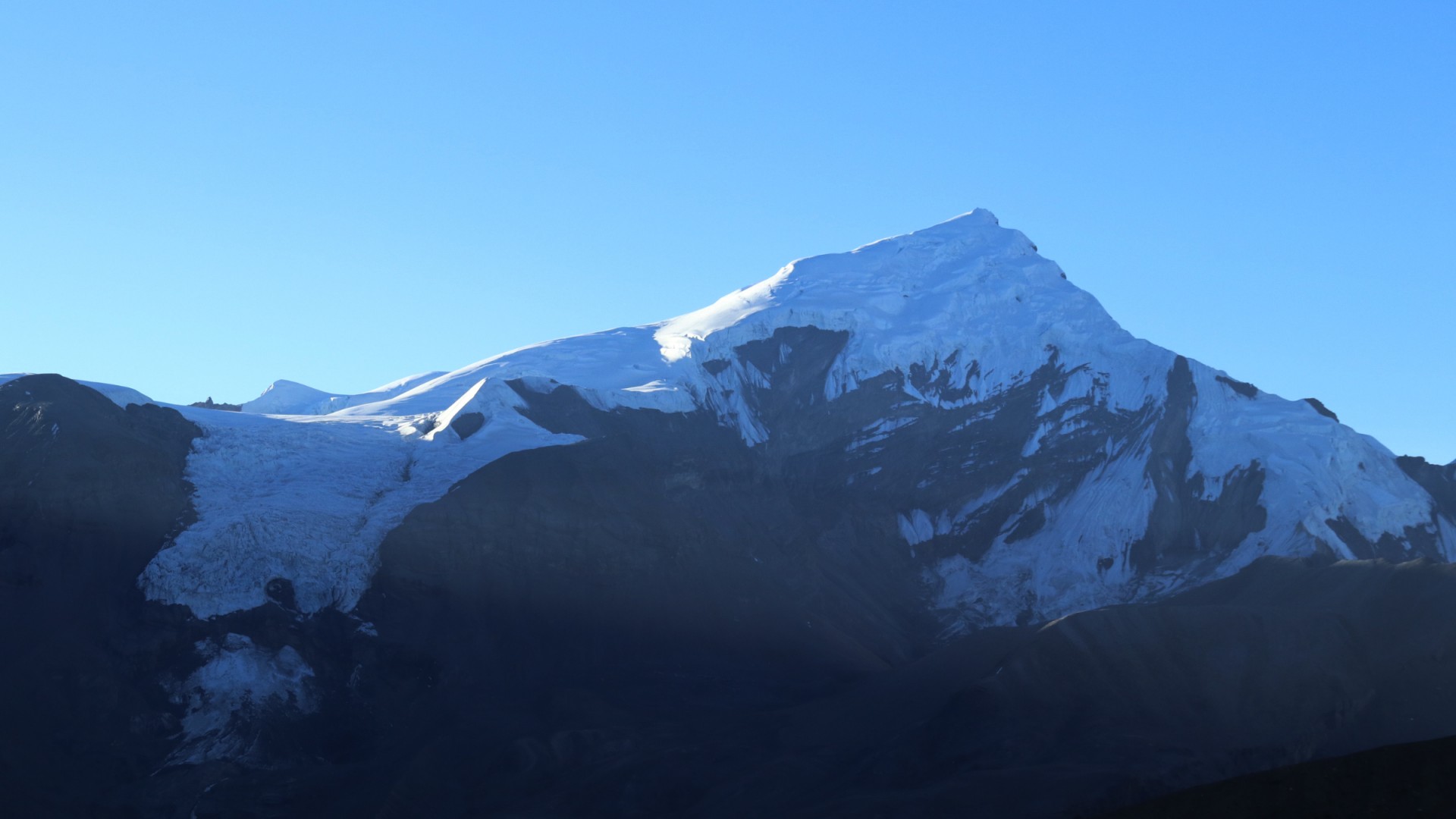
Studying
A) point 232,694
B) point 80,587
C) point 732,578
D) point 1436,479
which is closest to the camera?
point 232,694

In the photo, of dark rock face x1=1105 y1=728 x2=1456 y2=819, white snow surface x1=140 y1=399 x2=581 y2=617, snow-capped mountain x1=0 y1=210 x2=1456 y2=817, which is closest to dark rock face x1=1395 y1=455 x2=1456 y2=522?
snow-capped mountain x1=0 y1=210 x2=1456 y2=817

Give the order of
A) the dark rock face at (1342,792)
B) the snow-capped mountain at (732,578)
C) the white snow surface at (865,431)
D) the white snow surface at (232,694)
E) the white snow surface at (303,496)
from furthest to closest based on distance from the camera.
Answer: the white snow surface at (865,431), the white snow surface at (303,496), the white snow surface at (232,694), the snow-capped mountain at (732,578), the dark rock face at (1342,792)

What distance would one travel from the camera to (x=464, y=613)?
120 m

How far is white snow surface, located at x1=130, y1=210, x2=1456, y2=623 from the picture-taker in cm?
12200

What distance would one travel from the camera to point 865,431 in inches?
6230

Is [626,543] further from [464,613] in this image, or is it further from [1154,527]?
[1154,527]

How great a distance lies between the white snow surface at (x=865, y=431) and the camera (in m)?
122

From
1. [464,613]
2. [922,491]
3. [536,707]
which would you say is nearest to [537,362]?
[922,491]

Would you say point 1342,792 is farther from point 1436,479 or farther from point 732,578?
point 1436,479

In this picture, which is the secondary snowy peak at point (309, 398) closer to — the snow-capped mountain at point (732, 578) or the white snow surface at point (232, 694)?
the snow-capped mountain at point (732, 578)

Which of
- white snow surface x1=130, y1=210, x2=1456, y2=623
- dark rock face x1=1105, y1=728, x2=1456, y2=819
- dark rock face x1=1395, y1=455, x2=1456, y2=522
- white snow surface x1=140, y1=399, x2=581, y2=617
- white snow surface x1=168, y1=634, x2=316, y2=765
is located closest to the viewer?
dark rock face x1=1105, y1=728, x2=1456, y2=819

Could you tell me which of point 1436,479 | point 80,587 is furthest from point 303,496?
point 1436,479

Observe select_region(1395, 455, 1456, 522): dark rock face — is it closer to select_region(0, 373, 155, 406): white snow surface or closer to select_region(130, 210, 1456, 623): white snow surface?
select_region(130, 210, 1456, 623): white snow surface

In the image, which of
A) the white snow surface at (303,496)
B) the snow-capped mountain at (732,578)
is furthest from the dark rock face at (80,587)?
the white snow surface at (303,496)
